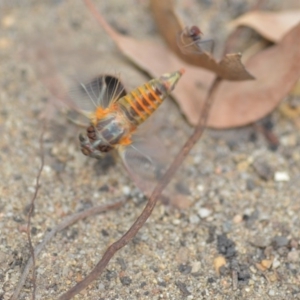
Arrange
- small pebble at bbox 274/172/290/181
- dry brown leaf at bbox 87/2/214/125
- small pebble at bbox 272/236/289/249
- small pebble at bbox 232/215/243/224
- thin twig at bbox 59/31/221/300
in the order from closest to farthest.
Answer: thin twig at bbox 59/31/221/300, small pebble at bbox 272/236/289/249, small pebble at bbox 232/215/243/224, small pebble at bbox 274/172/290/181, dry brown leaf at bbox 87/2/214/125

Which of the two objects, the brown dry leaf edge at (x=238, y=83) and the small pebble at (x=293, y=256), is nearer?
the small pebble at (x=293, y=256)

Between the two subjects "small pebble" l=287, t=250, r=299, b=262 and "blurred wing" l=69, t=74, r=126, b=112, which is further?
"blurred wing" l=69, t=74, r=126, b=112

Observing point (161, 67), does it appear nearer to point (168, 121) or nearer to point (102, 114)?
point (168, 121)

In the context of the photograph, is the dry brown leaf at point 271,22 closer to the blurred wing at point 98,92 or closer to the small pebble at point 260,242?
the blurred wing at point 98,92

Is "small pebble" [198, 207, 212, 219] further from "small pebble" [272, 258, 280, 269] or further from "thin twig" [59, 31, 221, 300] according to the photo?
"small pebble" [272, 258, 280, 269]

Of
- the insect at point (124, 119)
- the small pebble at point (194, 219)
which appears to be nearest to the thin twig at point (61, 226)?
the insect at point (124, 119)

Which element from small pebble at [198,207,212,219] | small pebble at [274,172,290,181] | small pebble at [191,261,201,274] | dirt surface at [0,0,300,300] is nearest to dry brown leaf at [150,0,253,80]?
dirt surface at [0,0,300,300]

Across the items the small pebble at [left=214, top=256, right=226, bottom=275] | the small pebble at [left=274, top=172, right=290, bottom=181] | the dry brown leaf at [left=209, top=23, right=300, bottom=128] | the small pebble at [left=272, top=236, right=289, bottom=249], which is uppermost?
the dry brown leaf at [left=209, top=23, right=300, bottom=128]

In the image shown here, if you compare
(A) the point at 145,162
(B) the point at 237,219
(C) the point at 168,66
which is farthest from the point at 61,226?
(C) the point at 168,66
